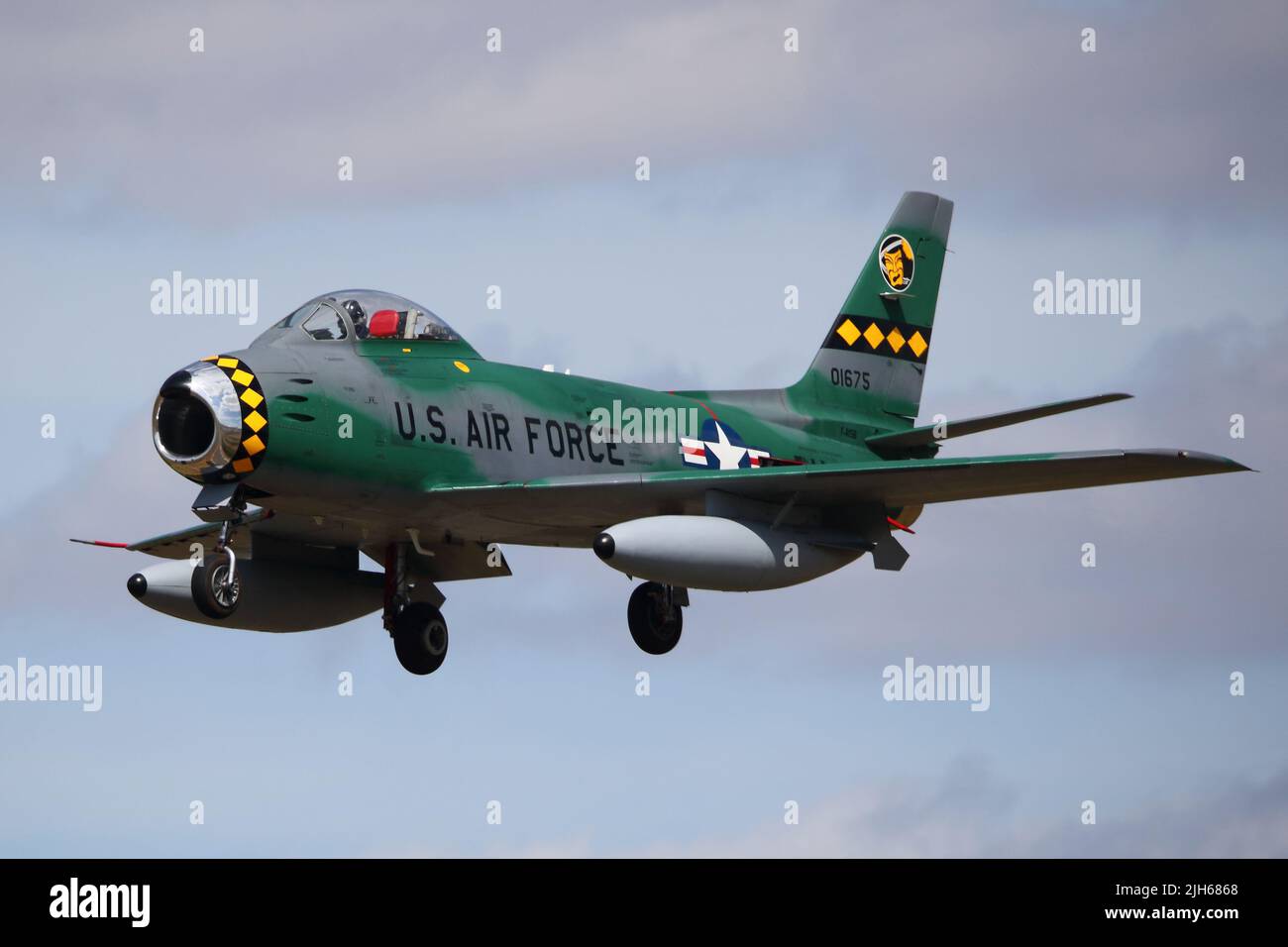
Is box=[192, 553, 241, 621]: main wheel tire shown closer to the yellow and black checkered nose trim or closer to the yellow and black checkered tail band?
the yellow and black checkered nose trim

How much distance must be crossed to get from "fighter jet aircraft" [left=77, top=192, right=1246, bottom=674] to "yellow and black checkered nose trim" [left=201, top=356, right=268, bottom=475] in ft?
Answer: 0.08

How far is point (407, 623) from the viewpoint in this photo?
2834 cm

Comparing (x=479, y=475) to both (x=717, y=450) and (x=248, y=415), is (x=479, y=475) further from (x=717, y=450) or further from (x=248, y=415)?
(x=717, y=450)

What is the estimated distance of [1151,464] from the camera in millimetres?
23328

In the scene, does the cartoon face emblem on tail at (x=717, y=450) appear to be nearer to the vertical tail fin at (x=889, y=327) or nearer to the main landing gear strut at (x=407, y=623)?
the vertical tail fin at (x=889, y=327)

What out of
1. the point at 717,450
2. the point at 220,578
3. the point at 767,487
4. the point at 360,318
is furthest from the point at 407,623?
the point at 767,487

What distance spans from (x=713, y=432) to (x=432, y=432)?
4596 mm

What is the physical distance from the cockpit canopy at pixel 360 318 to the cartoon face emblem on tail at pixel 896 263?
29.1 feet

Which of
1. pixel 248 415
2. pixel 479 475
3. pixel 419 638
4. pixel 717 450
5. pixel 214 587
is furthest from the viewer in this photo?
pixel 419 638

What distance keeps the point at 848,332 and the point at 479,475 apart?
810cm

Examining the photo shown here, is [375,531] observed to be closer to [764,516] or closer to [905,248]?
[764,516]

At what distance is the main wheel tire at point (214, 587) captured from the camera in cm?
2406
